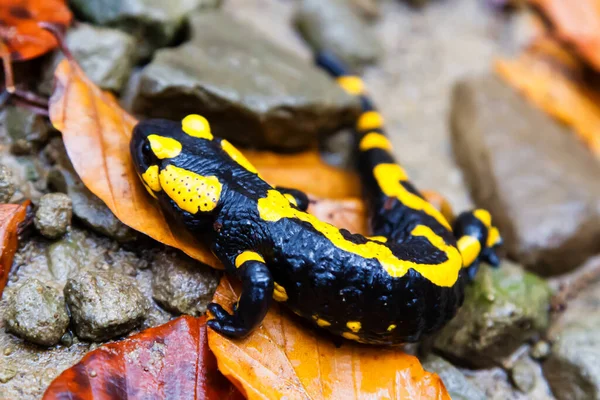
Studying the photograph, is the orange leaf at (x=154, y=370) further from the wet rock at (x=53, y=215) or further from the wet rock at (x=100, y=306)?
the wet rock at (x=53, y=215)

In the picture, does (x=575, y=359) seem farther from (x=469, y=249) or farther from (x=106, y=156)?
(x=106, y=156)

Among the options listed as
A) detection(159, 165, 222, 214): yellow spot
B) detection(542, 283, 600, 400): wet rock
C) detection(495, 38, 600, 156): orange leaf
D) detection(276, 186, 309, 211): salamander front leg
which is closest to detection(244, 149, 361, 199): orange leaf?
detection(276, 186, 309, 211): salamander front leg

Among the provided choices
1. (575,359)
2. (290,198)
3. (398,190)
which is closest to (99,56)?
(290,198)

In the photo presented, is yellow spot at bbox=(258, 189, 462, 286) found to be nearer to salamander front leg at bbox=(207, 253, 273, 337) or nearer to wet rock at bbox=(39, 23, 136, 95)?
salamander front leg at bbox=(207, 253, 273, 337)

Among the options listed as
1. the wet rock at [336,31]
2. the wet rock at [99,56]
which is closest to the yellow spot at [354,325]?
the wet rock at [99,56]

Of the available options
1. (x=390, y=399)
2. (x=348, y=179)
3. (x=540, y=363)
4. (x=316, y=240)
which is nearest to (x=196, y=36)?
(x=348, y=179)

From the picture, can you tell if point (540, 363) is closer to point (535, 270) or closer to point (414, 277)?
point (535, 270)
